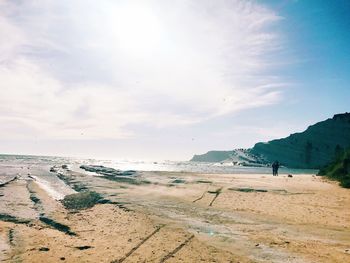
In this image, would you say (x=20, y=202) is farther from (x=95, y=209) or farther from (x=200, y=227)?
(x=200, y=227)

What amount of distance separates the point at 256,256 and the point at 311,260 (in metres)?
1.56

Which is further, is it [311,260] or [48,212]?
[48,212]

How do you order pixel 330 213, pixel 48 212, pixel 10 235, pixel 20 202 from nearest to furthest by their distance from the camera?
pixel 10 235 → pixel 330 213 → pixel 48 212 → pixel 20 202

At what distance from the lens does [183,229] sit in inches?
547

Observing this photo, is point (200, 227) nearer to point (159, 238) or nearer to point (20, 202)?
point (159, 238)

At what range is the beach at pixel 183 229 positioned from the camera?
1065 cm

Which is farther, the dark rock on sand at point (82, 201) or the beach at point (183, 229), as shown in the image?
the dark rock on sand at point (82, 201)

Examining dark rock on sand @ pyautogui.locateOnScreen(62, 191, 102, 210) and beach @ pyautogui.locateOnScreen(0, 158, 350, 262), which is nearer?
beach @ pyautogui.locateOnScreen(0, 158, 350, 262)

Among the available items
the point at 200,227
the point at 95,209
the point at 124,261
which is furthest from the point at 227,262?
the point at 95,209

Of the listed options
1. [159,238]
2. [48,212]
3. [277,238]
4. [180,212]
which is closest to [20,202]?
[48,212]

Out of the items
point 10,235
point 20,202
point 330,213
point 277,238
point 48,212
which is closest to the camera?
point 277,238

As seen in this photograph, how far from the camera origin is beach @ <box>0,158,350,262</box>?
1065 centimetres

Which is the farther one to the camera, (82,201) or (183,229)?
(82,201)

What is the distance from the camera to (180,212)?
59.7 feet
